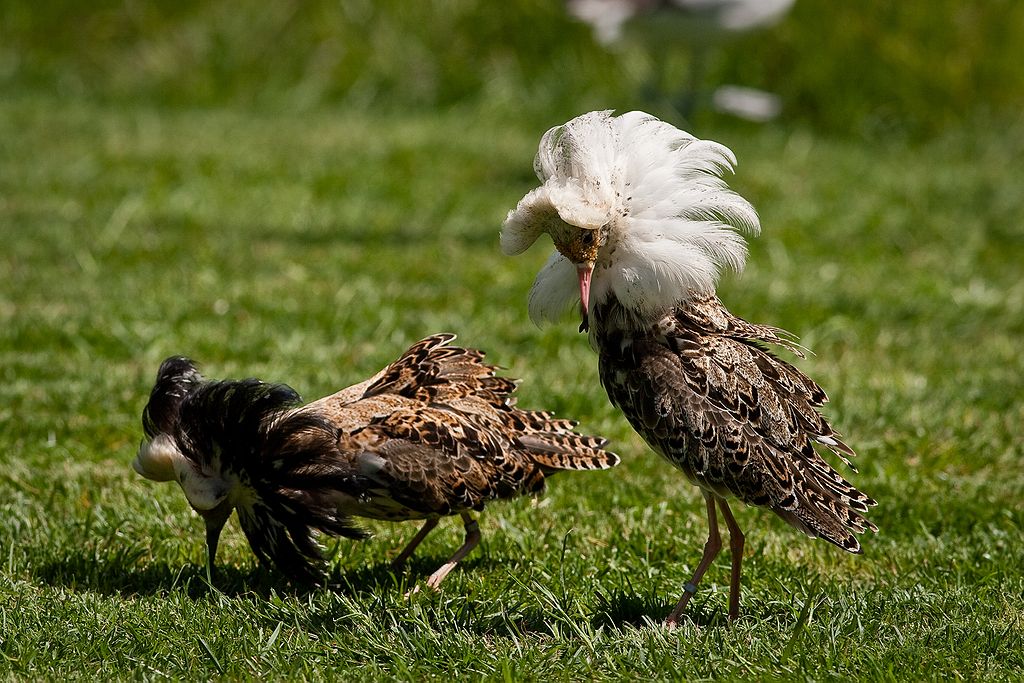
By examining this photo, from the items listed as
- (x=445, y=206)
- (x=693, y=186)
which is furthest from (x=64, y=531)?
(x=445, y=206)

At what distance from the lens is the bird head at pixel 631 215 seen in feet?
13.8

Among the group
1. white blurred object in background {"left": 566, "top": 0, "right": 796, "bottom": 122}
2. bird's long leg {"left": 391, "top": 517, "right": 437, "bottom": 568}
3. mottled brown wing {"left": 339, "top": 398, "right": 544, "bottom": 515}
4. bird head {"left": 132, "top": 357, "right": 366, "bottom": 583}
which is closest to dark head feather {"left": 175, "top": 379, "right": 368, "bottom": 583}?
bird head {"left": 132, "top": 357, "right": 366, "bottom": 583}

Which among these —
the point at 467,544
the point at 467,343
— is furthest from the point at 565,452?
the point at 467,343

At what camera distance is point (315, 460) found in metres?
4.48

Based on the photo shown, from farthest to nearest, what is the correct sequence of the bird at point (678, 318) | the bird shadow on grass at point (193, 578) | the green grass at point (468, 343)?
the bird shadow on grass at point (193, 578) < the bird at point (678, 318) < the green grass at point (468, 343)

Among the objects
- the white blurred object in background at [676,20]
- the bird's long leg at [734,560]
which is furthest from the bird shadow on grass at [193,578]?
the white blurred object in background at [676,20]

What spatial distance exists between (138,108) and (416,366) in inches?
377

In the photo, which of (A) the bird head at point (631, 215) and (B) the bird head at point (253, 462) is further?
(B) the bird head at point (253, 462)

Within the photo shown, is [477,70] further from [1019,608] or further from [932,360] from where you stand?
[1019,608]

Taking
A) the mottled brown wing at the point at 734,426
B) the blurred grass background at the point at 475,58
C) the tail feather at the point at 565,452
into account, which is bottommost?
the tail feather at the point at 565,452

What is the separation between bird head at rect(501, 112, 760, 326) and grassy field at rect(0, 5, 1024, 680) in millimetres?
1043

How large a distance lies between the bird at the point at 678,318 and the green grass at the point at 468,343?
428 millimetres

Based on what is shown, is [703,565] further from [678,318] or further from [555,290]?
[555,290]

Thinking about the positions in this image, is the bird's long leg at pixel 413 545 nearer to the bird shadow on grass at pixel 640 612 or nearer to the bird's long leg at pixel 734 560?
the bird shadow on grass at pixel 640 612
